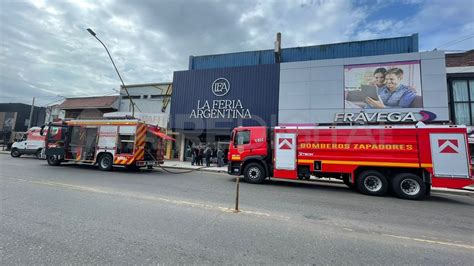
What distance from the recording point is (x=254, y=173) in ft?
35.4

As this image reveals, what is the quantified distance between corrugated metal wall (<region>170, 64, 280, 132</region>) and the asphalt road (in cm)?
1356

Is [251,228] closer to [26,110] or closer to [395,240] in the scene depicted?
[395,240]

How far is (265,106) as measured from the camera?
20094 millimetres

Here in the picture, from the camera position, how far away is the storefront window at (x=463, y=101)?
58.7ft

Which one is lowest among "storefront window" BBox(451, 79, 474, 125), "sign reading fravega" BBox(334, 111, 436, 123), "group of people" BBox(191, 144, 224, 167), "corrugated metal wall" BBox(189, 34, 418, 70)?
"group of people" BBox(191, 144, 224, 167)

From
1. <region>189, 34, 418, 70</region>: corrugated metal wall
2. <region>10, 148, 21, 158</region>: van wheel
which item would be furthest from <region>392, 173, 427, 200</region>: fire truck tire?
<region>10, 148, 21, 158</region>: van wheel

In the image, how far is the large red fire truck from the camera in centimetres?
832

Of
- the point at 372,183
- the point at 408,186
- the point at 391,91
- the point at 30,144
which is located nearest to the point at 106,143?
the point at 30,144

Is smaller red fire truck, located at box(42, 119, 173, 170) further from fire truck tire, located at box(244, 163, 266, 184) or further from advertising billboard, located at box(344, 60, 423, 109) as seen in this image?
advertising billboard, located at box(344, 60, 423, 109)

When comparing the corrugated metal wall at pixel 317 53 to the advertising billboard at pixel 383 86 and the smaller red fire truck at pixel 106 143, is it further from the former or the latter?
the smaller red fire truck at pixel 106 143

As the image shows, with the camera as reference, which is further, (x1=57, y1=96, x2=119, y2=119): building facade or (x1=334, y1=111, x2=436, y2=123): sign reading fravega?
(x1=57, y1=96, x2=119, y2=119): building facade

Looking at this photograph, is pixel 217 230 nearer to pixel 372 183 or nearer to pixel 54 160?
pixel 372 183

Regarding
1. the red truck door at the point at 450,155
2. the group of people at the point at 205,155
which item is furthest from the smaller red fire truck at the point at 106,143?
the red truck door at the point at 450,155

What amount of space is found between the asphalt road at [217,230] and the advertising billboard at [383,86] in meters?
11.5
